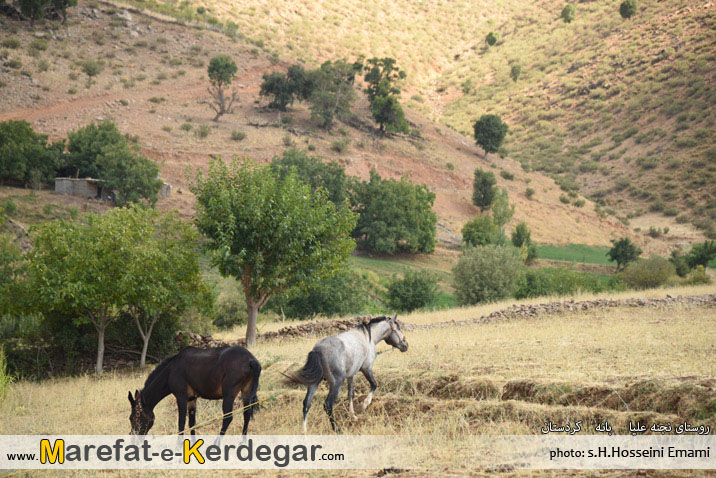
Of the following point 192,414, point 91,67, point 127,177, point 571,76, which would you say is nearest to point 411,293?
point 127,177

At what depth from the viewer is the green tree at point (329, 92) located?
8038cm

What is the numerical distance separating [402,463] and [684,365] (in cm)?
679

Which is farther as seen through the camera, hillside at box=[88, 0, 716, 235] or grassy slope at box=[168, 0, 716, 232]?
grassy slope at box=[168, 0, 716, 232]

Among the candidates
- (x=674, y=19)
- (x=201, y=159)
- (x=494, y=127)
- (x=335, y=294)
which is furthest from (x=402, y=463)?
(x=674, y=19)

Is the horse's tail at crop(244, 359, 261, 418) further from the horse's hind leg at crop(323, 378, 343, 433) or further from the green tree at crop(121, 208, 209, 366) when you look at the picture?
the green tree at crop(121, 208, 209, 366)

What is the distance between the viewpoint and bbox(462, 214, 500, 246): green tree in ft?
209

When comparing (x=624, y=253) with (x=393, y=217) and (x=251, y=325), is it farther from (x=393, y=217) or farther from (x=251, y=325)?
(x=251, y=325)

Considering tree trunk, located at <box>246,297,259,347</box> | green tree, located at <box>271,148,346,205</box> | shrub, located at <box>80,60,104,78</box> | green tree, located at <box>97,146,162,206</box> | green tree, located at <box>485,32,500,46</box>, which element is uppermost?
green tree, located at <box>485,32,500,46</box>

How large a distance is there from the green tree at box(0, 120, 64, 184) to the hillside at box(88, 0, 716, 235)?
1874 inches

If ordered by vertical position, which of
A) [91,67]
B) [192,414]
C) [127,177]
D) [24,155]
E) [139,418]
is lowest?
[139,418]

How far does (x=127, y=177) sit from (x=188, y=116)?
23193mm

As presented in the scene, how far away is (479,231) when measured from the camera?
213ft

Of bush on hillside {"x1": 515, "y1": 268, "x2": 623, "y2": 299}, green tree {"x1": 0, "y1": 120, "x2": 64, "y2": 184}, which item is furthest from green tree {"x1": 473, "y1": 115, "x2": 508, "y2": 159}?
green tree {"x1": 0, "y1": 120, "x2": 64, "y2": 184}

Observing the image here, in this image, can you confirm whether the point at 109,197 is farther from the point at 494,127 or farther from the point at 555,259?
the point at 494,127
